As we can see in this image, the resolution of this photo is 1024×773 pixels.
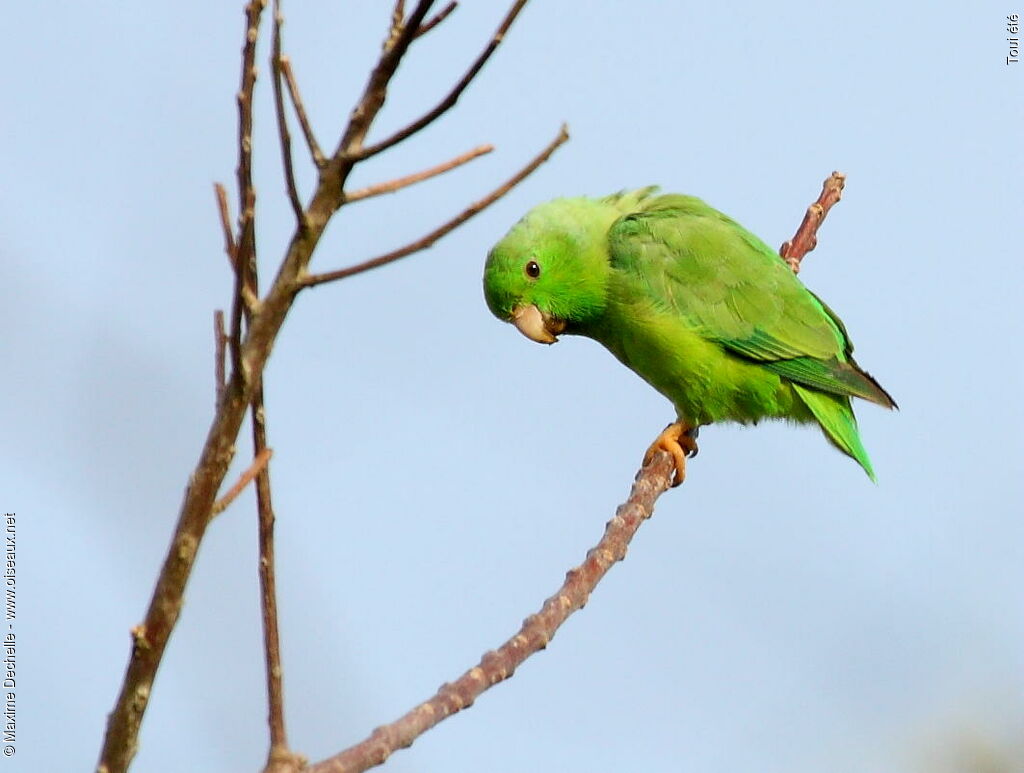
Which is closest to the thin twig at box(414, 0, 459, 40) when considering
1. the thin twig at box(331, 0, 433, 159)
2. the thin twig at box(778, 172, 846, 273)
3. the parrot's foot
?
the thin twig at box(331, 0, 433, 159)

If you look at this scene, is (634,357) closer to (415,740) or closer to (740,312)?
(740,312)

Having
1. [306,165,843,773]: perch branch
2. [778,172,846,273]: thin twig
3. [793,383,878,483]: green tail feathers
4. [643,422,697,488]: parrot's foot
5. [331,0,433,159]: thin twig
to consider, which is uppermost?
[778,172,846,273]: thin twig

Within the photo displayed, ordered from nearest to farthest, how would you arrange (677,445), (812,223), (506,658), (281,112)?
(281,112) < (506,658) < (677,445) < (812,223)

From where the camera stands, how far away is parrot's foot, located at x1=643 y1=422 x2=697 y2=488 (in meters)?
5.34

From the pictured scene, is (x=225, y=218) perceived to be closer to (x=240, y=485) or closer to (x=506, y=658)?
(x=240, y=485)

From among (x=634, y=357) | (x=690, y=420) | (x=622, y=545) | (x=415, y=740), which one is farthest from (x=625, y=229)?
(x=415, y=740)

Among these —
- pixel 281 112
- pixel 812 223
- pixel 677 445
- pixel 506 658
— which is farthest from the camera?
pixel 812 223

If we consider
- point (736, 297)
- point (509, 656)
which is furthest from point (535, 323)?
point (509, 656)

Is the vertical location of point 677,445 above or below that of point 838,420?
above

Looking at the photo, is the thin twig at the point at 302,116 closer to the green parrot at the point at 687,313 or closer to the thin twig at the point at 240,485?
the thin twig at the point at 240,485

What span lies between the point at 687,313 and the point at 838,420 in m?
0.90

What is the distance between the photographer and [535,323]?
18.2ft

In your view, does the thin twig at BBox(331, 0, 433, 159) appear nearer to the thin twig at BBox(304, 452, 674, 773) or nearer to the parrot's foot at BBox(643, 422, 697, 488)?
the thin twig at BBox(304, 452, 674, 773)

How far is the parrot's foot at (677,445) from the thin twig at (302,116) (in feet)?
11.4
